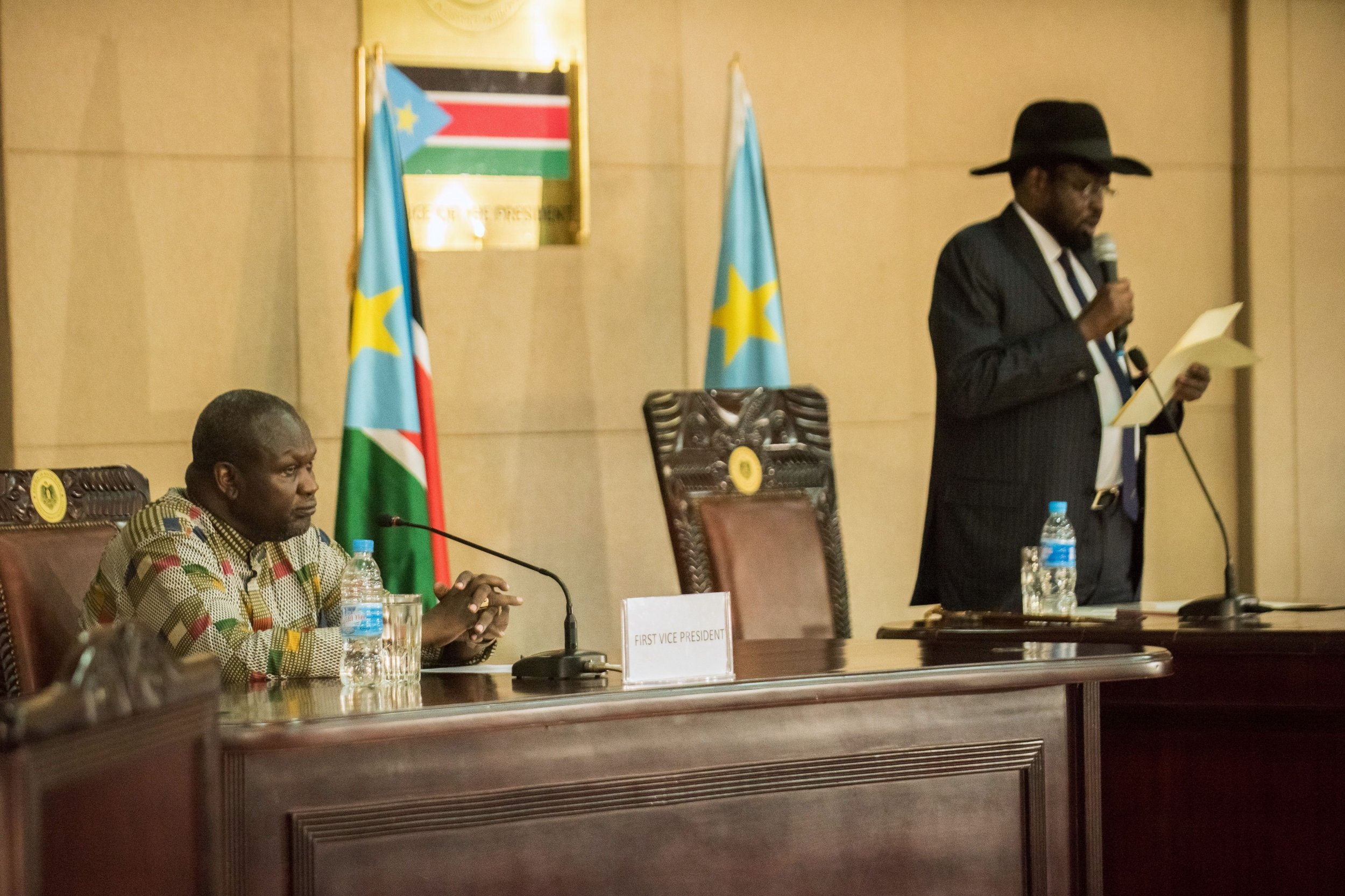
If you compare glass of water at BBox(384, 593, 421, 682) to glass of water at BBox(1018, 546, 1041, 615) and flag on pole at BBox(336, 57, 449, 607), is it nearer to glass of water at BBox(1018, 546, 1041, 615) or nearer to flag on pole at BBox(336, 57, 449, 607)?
glass of water at BBox(1018, 546, 1041, 615)

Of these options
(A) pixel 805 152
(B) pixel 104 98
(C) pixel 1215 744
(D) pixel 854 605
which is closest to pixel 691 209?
(A) pixel 805 152

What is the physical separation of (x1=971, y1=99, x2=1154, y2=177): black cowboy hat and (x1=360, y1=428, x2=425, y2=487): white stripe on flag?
176 centimetres

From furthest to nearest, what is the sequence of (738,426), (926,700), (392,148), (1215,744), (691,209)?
1. (691,209)
2. (392,148)
3. (738,426)
4. (1215,744)
5. (926,700)

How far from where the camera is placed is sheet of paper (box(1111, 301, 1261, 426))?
3.12 m

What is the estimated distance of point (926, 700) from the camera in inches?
86.1

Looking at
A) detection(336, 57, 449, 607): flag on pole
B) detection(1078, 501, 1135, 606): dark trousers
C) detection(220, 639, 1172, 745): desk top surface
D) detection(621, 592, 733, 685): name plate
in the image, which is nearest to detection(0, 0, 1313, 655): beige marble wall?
detection(336, 57, 449, 607): flag on pole

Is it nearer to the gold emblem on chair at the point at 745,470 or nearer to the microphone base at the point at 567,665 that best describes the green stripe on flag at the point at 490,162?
the gold emblem on chair at the point at 745,470

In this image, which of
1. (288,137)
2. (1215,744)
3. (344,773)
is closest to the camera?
(344,773)

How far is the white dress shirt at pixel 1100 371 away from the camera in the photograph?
139 inches

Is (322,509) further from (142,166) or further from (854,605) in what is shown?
(854,605)

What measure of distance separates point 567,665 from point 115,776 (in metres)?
0.97

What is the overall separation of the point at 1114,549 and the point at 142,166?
2925mm

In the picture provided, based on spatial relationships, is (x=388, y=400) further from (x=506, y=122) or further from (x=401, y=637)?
(x=401, y=637)

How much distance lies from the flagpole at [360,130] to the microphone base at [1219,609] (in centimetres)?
238
